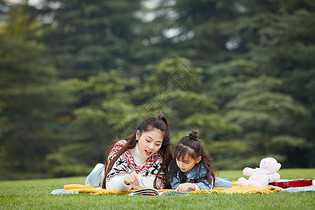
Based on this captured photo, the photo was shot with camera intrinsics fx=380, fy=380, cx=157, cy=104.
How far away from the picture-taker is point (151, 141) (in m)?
4.14

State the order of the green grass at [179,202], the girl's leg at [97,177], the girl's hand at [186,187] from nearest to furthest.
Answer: the green grass at [179,202] < the girl's hand at [186,187] < the girl's leg at [97,177]

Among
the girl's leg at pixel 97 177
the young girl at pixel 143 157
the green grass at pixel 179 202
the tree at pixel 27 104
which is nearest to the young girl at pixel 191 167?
the young girl at pixel 143 157

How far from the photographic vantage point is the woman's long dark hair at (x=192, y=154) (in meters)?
4.12

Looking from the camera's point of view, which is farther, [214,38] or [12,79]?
[214,38]

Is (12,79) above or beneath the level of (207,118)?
above

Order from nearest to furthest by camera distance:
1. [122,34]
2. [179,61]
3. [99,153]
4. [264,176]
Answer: [264,176] → [179,61] → [99,153] → [122,34]

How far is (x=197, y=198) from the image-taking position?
355 centimetres

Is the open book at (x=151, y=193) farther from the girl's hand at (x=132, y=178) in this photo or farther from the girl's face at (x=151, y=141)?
the girl's face at (x=151, y=141)

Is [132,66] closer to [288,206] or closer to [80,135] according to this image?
[80,135]

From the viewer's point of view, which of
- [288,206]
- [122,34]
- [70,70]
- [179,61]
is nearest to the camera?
[288,206]

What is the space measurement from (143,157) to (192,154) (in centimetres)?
57

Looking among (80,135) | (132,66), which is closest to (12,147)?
(80,135)

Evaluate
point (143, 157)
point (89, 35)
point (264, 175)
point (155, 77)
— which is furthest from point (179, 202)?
point (89, 35)

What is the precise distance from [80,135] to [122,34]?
6027 mm
